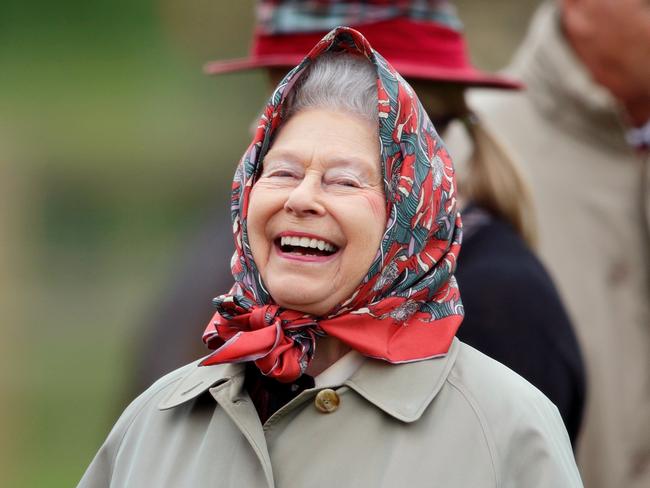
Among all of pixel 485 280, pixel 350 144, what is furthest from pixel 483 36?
pixel 350 144

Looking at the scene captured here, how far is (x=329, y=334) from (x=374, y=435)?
220 millimetres

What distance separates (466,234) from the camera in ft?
11.9

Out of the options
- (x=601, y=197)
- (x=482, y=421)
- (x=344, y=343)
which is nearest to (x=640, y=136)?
(x=601, y=197)

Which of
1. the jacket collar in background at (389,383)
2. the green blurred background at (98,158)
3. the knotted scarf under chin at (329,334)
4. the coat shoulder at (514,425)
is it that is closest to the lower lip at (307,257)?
the knotted scarf under chin at (329,334)

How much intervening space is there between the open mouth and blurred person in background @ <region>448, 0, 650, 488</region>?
1.90 m

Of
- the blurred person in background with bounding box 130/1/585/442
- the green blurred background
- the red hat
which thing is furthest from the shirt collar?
the green blurred background

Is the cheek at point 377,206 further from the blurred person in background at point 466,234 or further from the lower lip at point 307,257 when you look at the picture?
the blurred person in background at point 466,234

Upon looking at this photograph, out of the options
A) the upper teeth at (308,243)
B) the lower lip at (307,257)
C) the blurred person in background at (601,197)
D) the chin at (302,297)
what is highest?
the upper teeth at (308,243)

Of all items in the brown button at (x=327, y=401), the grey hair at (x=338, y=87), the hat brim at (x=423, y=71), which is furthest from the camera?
the hat brim at (x=423, y=71)

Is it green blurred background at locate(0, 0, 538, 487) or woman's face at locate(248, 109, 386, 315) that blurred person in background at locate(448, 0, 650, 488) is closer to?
woman's face at locate(248, 109, 386, 315)

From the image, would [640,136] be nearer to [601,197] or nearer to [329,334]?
[601,197]

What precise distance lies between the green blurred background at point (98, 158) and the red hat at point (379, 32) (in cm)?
613

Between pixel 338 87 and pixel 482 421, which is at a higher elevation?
pixel 338 87

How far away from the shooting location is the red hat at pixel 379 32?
12.7 ft
